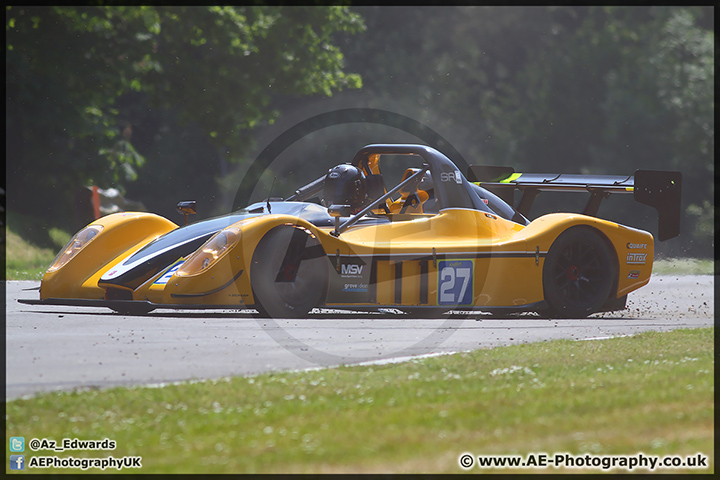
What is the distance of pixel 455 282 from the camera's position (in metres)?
8.21

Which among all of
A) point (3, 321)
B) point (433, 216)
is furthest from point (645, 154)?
point (3, 321)

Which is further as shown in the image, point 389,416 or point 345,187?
point 345,187

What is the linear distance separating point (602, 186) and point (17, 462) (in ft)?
24.9

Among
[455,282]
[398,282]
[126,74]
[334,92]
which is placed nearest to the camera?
[398,282]

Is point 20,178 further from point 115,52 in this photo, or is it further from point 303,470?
point 303,470

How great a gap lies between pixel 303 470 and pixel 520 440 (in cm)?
95

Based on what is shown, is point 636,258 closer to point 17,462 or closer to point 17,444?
point 17,444

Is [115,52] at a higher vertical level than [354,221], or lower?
higher

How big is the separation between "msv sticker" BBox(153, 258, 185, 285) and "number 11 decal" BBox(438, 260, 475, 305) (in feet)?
7.53

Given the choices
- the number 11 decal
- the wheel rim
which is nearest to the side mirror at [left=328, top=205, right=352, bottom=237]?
the number 11 decal

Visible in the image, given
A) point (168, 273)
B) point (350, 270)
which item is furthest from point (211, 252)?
point (350, 270)

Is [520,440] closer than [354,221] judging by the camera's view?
Yes

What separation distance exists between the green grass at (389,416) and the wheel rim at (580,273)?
3.04 meters

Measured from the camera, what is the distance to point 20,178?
22156 mm
